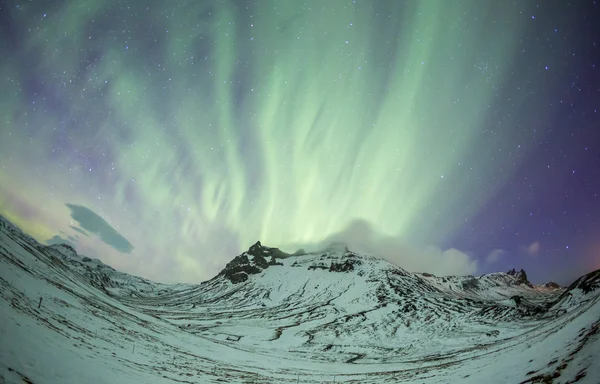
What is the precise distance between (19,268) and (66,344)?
18115 millimetres

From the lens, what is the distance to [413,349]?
86062mm

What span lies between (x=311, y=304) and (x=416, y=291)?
65238 mm

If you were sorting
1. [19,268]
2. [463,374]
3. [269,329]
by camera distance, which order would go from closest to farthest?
1. [463,374]
2. [19,268]
3. [269,329]

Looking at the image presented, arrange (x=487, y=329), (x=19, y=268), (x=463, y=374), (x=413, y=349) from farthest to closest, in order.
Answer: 1. (x=487, y=329)
2. (x=413, y=349)
3. (x=19, y=268)
4. (x=463, y=374)

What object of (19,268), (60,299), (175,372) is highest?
(19,268)

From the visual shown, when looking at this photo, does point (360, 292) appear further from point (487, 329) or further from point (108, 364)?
point (108, 364)

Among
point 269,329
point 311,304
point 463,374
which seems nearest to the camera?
point 463,374

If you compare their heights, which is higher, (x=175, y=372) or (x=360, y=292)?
(x=360, y=292)

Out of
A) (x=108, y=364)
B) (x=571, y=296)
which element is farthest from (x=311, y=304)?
(x=108, y=364)

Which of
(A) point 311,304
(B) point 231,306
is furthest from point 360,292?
(B) point 231,306

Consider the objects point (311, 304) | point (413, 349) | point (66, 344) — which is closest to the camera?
point (66, 344)

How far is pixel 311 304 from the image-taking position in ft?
553

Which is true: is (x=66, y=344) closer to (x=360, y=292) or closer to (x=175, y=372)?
(x=175, y=372)

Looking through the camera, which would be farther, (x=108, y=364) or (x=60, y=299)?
(x=60, y=299)
